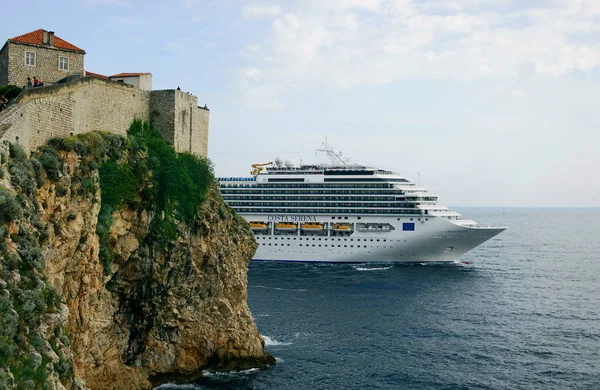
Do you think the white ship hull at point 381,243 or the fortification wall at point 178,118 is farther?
the white ship hull at point 381,243

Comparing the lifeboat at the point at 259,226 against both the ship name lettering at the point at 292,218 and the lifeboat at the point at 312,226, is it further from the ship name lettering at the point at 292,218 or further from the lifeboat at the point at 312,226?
the lifeboat at the point at 312,226

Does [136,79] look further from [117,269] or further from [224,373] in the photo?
[224,373]

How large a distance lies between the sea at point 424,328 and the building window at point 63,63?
13.6m

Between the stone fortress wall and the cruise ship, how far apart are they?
31.2 meters

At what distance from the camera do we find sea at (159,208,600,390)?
24.9m

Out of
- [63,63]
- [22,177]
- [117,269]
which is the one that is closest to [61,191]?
[22,177]

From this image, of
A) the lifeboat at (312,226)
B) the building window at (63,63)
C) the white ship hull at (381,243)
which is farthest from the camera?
the lifeboat at (312,226)

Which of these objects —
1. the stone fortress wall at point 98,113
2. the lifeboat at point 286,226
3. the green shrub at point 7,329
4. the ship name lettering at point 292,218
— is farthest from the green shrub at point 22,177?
the ship name lettering at point 292,218

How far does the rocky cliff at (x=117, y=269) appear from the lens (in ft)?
45.0

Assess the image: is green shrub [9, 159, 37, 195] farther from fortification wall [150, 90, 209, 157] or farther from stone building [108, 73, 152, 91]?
stone building [108, 73, 152, 91]

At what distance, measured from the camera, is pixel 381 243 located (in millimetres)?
A: 58094

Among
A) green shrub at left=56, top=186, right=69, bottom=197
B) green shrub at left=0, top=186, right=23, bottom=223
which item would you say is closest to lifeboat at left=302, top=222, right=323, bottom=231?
green shrub at left=56, top=186, right=69, bottom=197

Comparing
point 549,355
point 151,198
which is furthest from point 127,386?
point 549,355

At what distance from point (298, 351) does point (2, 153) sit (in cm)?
1726
